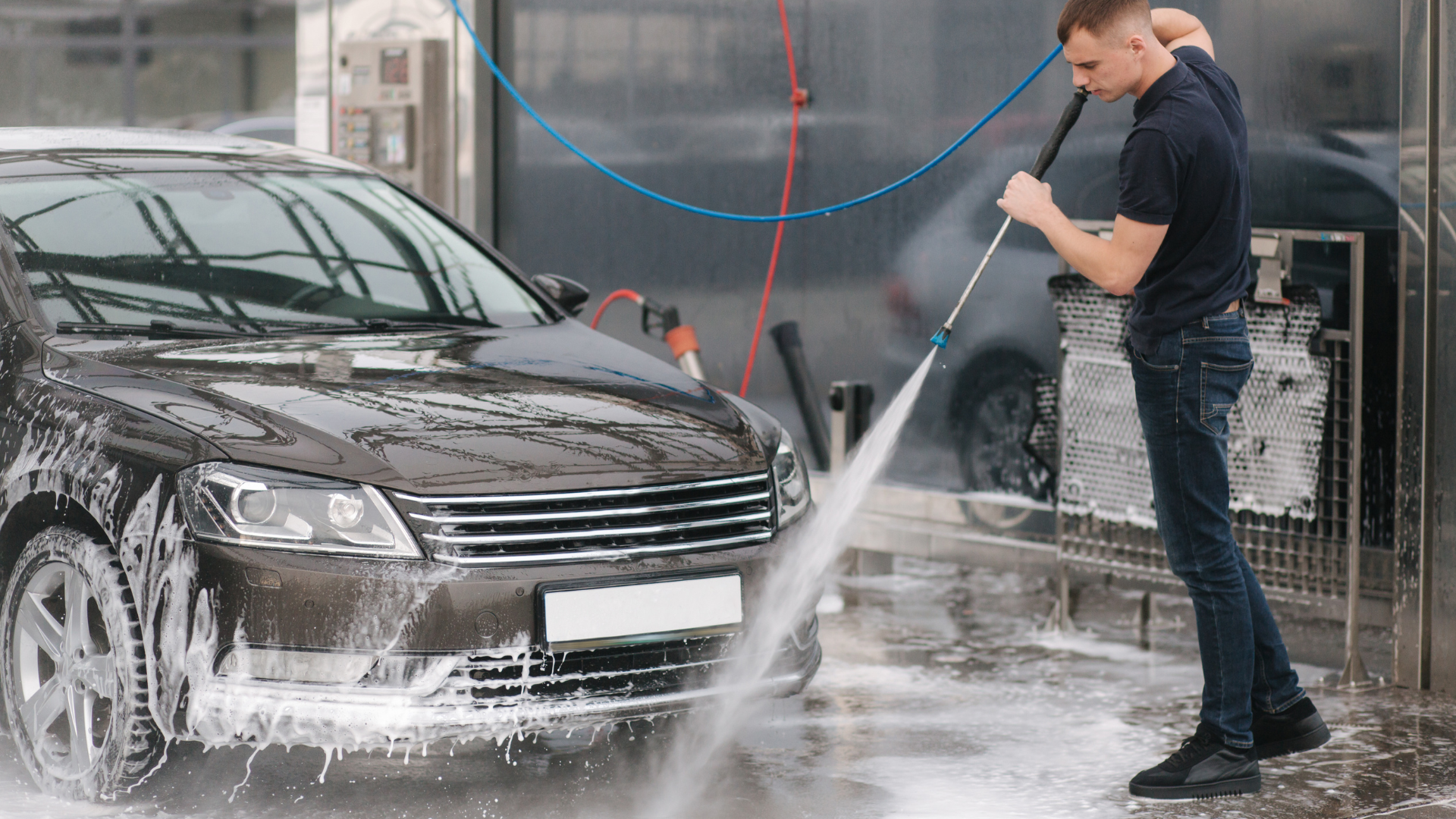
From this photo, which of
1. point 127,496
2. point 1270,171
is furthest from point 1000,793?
point 1270,171

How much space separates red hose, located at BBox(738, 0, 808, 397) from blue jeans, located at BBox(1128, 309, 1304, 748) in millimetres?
3370

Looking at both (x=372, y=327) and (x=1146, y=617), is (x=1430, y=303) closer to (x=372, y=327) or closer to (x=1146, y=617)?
(x=1146, y=617)

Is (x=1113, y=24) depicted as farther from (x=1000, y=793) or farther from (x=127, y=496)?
(x=127, y=496)

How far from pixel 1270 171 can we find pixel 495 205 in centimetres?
465

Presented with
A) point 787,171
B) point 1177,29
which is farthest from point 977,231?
point 1177,29

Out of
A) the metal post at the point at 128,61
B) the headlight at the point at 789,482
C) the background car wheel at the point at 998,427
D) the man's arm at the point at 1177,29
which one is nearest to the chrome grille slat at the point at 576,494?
the headlight at the point at 789,482

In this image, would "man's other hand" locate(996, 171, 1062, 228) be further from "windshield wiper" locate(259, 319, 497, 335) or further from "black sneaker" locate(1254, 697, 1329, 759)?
"windshield wiper" locate(259, 319, 497, 335)

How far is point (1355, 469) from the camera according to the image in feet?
17.7

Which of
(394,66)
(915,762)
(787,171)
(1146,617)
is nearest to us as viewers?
(915,762)

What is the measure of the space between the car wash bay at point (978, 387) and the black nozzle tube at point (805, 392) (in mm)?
67

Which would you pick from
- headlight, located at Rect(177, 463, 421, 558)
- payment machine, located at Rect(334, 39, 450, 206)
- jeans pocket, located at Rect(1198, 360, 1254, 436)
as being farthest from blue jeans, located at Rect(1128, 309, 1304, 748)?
payment machine, located at Rect(334, 39, 450, 206)

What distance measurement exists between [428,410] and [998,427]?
323 cm

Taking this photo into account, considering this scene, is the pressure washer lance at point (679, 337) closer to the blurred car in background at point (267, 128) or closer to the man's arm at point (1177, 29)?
the man's arm at point (1177, 29)

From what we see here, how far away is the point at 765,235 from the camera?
25.2ft
